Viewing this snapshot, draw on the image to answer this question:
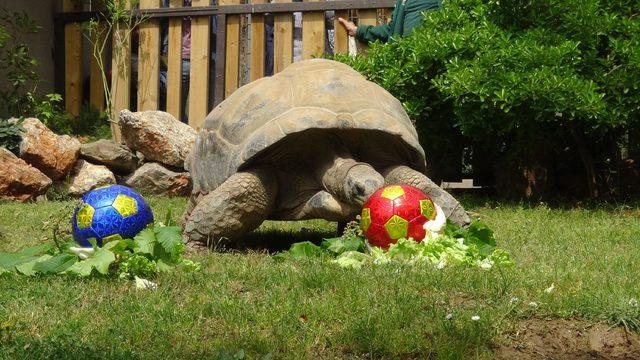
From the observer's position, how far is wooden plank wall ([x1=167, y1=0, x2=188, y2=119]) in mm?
10211

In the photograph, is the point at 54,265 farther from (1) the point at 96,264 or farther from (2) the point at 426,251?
(2) the point at 426,251

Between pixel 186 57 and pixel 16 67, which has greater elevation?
A: pixel 186 57

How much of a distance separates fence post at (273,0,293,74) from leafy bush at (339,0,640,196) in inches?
50.0

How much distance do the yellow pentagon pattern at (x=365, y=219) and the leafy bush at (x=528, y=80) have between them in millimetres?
2557

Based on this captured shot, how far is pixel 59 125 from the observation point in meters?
10.5

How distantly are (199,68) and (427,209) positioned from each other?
5.80m

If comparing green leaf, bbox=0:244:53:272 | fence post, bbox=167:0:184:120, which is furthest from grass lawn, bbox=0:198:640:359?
fence post, bbox=167:0:184:120

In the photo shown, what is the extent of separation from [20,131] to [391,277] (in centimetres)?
574

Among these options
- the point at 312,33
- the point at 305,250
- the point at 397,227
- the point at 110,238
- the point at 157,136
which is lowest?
the point at 157,136

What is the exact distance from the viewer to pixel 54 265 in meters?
4.21

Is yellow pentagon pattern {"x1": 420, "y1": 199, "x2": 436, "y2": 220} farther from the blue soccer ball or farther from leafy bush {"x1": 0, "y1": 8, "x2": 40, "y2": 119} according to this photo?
leafy bush {"x1": 0, "y1": 8, "x2": 40, "y2": 119}

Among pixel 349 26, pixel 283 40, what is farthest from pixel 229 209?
pixel 283 40

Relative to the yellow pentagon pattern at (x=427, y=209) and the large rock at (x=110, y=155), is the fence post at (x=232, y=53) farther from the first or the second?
the yellow pentagon pattern at (x=427, y=209)

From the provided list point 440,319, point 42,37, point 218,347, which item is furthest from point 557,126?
point 42,37
